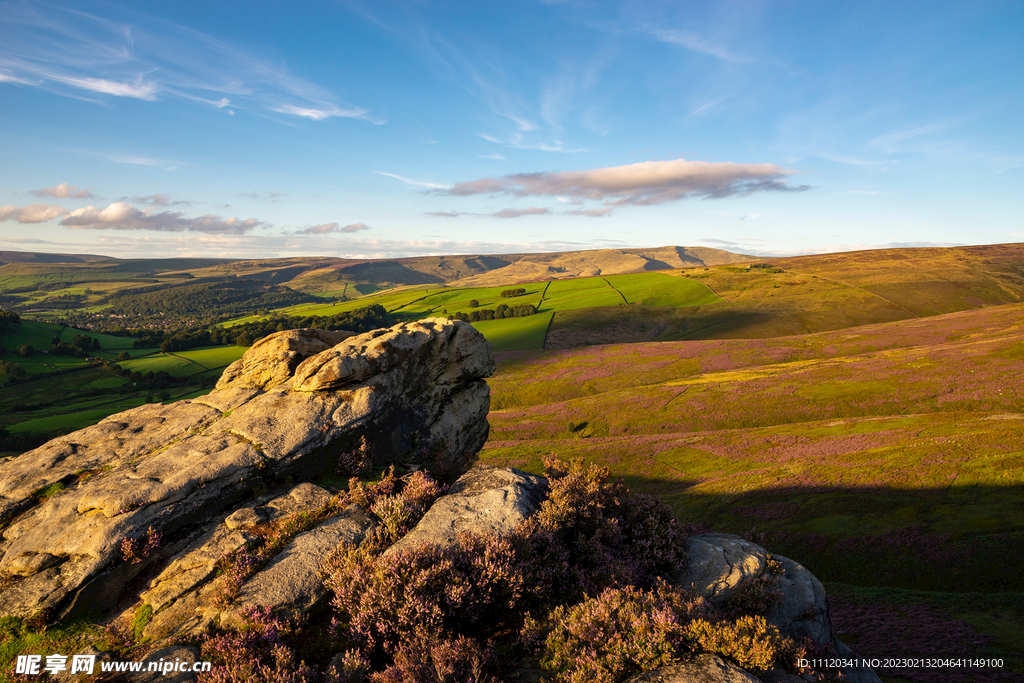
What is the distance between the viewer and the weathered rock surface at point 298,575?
34.0 feet

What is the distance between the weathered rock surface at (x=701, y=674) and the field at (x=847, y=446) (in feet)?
31.9

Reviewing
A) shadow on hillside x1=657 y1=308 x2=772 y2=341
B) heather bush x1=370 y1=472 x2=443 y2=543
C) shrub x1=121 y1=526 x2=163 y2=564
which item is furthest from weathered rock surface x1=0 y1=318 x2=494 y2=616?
shadow on hillside x1=657 y1=308 x2=772 y2=341

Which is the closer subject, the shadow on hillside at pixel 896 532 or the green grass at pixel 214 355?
the shadow on hillside at pixel 896 532

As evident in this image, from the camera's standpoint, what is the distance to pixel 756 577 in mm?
13406

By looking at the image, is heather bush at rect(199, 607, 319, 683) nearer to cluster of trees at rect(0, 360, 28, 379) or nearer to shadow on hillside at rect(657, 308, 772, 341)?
shadow on hillside at rect(657, 308, 772, 341)

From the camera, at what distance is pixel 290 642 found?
→ 9.92 metres

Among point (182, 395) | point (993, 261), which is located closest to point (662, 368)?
point (182, 395)

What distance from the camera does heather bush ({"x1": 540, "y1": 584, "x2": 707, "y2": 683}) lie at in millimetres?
9312

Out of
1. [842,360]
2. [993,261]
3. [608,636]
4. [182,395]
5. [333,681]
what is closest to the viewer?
[333,681]

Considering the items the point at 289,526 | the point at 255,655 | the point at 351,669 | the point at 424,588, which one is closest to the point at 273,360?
the point at 289,526

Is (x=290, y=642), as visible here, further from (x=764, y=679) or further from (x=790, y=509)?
(x=790, y=509)

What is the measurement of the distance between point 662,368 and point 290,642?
85.2m

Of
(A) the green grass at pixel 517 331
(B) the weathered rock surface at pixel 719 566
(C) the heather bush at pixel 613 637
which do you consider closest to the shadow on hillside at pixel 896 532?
(B) the weathered rock surface at pixel 719 566

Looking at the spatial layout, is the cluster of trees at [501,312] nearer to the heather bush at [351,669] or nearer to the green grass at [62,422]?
the green grass at [62,422]
